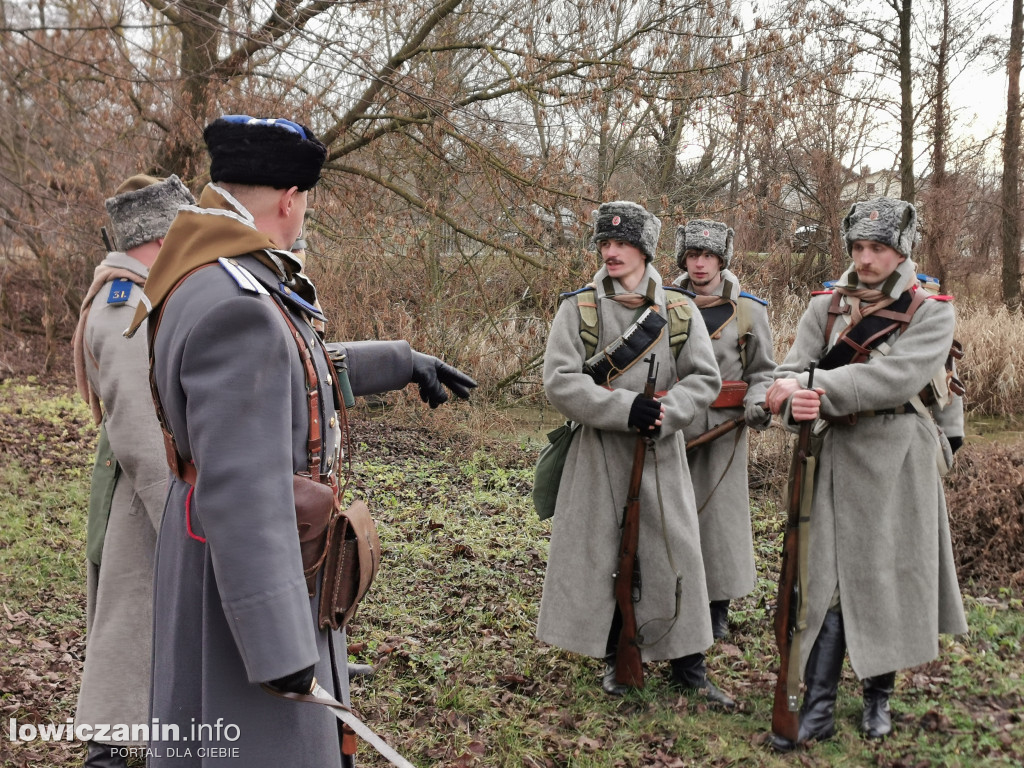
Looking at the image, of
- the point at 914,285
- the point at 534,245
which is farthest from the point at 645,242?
the point at 534,245

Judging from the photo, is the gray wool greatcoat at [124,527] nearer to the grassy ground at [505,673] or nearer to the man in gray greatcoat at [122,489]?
the man in gray greatcoat at [122,489]

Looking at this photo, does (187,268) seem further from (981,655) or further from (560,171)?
(560,171)

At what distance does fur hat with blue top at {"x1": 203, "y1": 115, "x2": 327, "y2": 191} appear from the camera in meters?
2.21

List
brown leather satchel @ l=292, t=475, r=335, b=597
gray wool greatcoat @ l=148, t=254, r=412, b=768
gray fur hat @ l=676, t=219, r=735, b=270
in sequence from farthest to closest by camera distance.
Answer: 1. gray fur hat @ l=676, t=219, r=735, b=270
2. brown leather satchel @ l=292, t=475, r=335, b=597
3. gray wool greatcoat @ l=148, t=254, r=412, b=768

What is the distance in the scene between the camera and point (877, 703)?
426cm

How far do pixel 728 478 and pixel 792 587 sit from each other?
1.43m

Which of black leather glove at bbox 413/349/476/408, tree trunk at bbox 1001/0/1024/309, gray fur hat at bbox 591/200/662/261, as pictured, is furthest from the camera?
tree trunk at bbox 1001/0/1024/309

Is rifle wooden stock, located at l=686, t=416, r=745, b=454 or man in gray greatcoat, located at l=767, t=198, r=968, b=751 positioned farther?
rifle wooden stock, located at l=686, t=416, r=745, b=454

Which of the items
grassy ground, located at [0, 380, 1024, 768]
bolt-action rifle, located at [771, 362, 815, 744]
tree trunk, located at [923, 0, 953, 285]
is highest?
tree trunk, located at [923, 0, 953, 285]

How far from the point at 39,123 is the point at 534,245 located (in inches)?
284

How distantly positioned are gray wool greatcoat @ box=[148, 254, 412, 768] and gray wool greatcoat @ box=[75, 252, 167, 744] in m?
1.19

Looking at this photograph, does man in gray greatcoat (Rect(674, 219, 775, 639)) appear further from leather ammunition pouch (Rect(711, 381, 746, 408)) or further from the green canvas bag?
the green canvas bag

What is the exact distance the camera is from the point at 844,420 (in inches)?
168

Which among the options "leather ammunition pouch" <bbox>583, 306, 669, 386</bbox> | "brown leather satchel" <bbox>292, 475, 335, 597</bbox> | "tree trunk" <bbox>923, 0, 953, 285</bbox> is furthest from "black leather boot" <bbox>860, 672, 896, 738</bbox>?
"tree trunk" <bbox>923, 0, 953, 285</bbox>
